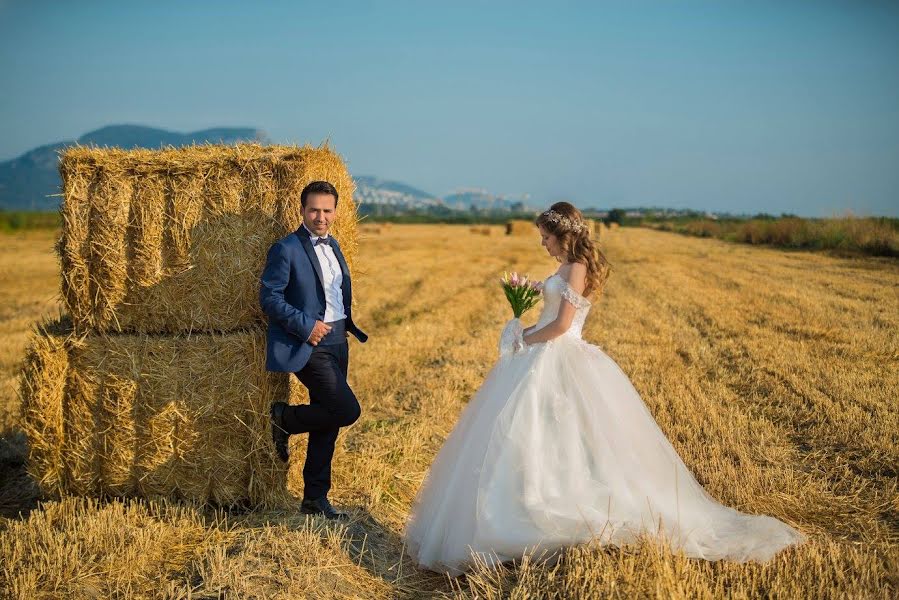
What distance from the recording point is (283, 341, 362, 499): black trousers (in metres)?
4.88

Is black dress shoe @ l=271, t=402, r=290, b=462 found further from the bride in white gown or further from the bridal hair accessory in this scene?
the bridal hair accessory

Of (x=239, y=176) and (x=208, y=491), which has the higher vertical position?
(x=239, y=176)

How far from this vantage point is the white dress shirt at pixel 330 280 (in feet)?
→ 16.4

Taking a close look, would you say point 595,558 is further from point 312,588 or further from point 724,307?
point 724,307

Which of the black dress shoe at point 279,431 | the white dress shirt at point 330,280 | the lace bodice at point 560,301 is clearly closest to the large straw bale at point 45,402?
the black dress shoe at point 279,431

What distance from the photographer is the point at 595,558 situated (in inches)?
152

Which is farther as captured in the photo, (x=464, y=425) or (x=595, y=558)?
(x=464, y=425)

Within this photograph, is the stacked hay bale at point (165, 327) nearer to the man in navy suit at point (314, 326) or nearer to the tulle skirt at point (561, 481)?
the man in navy suit at point (314, 326)

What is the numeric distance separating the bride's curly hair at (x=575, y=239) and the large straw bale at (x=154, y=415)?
88.9 inches

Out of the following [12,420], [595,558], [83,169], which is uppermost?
[83,169]

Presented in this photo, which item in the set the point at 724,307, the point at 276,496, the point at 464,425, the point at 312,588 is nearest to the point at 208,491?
the point at 276,496

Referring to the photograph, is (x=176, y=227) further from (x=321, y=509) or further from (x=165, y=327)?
(x=321, y=509)

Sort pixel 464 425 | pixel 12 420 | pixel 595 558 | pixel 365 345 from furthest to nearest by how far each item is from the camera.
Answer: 1. pixel 365 345
2. pixel 12 420
3. pixel 464 425
4. pixel 595 558

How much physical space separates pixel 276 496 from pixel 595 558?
258cm
